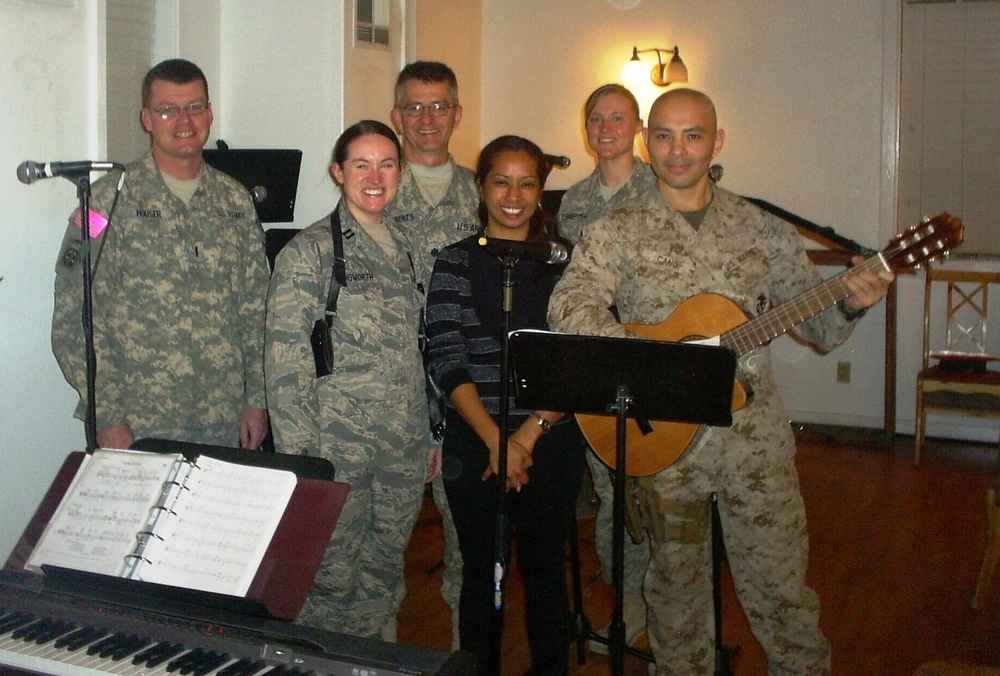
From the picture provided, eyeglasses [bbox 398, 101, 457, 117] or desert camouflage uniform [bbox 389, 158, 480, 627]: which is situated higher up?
eyeglasses [bbox 398, 101, 457, 117]

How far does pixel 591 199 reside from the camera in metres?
3.27

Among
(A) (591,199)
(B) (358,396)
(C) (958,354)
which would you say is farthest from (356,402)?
(C) (958,354)

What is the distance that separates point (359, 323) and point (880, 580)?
101 inches

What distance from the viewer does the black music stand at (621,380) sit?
188 centimetres

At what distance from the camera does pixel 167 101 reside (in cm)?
273

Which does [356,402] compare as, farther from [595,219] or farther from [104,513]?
[595,219]

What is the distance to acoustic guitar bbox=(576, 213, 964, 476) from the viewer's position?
222cm

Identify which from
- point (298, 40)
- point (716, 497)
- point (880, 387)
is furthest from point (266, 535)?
point (880, 387)

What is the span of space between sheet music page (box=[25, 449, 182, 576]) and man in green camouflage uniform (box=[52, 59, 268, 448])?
0.99 metres

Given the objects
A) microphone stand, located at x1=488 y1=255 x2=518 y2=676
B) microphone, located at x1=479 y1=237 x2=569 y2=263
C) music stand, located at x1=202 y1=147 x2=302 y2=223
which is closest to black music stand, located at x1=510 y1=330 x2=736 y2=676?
microphone stand, located at x1=488 y1=255 x2=518 y2=676

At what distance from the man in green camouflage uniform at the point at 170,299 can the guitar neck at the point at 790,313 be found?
1478 millimetres

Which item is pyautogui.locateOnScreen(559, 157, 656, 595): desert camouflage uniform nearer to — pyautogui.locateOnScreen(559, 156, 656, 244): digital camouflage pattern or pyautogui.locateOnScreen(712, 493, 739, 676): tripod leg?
pyautogui.locateOnScreen(559, 156, 656, 244): digital camouflage pattern

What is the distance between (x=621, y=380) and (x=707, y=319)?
0.44 meters

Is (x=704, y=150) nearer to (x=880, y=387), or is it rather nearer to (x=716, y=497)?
(x=716, y=497)
